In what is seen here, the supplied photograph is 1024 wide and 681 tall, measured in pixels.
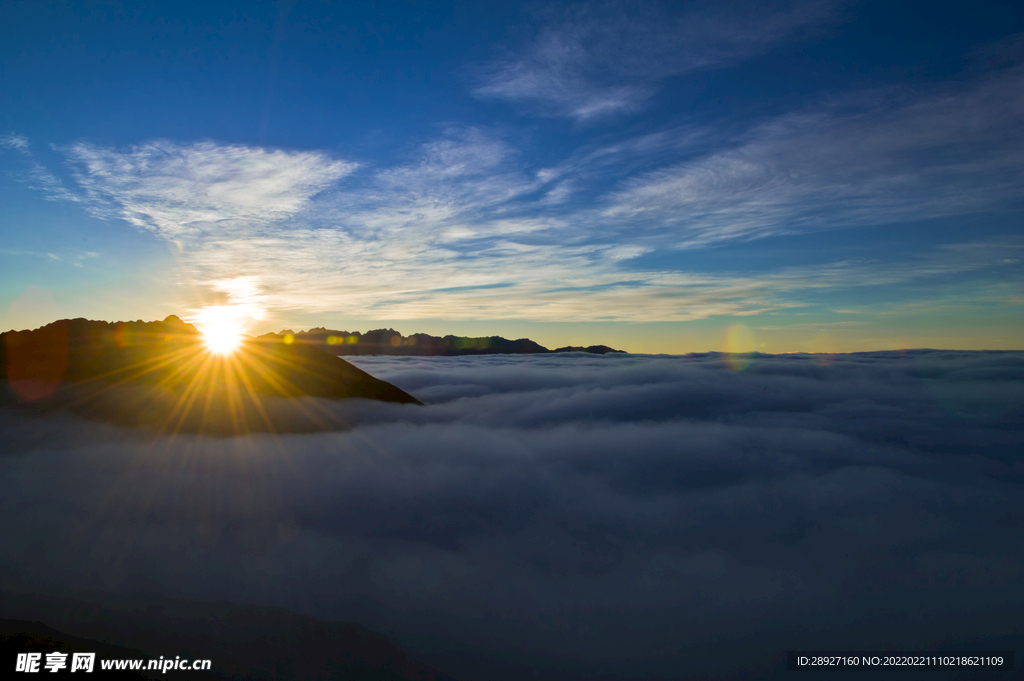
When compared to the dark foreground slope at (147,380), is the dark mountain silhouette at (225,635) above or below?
below

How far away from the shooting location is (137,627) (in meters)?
15.7

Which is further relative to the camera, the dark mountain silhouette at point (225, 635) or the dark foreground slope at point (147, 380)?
the dark foreground slope at point (147, 380)

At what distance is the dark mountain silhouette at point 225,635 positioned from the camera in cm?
1452

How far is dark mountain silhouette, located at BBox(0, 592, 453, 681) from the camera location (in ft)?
47.6

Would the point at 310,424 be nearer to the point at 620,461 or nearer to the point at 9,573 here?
the point at 9,573

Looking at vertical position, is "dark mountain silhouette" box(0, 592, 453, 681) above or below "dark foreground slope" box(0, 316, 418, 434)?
below

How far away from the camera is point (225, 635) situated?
16594 millimetres

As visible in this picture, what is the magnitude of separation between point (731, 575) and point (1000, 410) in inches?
4118

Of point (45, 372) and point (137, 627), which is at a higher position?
point (45, 372)

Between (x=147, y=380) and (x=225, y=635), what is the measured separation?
42546 mm

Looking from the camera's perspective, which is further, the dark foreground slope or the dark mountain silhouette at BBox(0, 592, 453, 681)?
the dark foreground slope

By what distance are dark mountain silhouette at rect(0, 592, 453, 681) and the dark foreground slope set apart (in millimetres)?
32557

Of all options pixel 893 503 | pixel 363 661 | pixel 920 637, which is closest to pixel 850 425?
pixel 893 503

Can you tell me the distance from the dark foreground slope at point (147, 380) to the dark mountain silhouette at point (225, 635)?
32.6 meters
